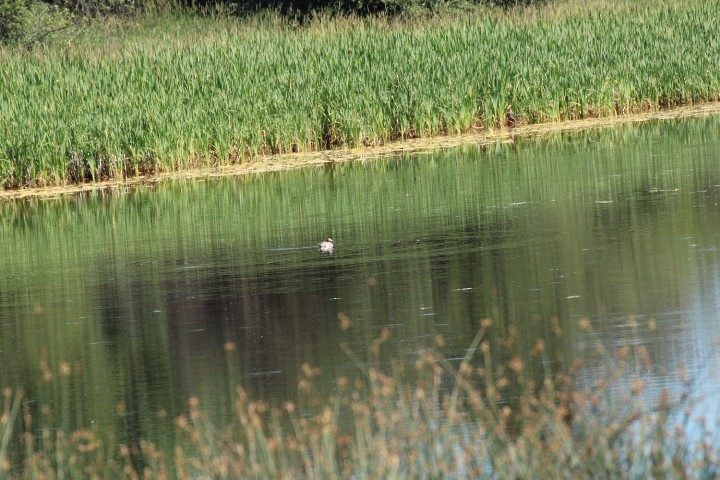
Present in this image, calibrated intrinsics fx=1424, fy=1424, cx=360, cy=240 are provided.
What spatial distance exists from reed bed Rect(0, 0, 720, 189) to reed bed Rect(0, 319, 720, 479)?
1376cm

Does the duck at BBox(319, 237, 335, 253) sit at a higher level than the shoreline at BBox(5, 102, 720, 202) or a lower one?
lower

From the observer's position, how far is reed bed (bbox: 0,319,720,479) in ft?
18.2

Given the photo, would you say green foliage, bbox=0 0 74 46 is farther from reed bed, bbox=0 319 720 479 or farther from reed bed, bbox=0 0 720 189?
reed bed, bbox=0 319 720 479

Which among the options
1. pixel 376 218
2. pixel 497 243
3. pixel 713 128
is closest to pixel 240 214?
pixel 376 218

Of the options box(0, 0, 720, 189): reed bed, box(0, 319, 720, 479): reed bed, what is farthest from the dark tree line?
box(0, 319, 720, 479): reed bed

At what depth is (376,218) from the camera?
51.1 feet

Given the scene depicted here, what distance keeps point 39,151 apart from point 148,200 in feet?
10.3

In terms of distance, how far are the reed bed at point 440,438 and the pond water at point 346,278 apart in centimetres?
27

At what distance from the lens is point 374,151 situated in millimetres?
23672

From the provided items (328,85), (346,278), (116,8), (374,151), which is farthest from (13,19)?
(346,278)

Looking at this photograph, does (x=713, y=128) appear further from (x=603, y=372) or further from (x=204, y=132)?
(x=603, y=372)

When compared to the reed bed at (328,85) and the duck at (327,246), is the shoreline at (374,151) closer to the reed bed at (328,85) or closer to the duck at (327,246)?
the reed bed at (328,85)

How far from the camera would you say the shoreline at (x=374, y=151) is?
21359mm

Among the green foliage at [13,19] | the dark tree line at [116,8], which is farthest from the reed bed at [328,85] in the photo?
the green foliage at [13,19]
